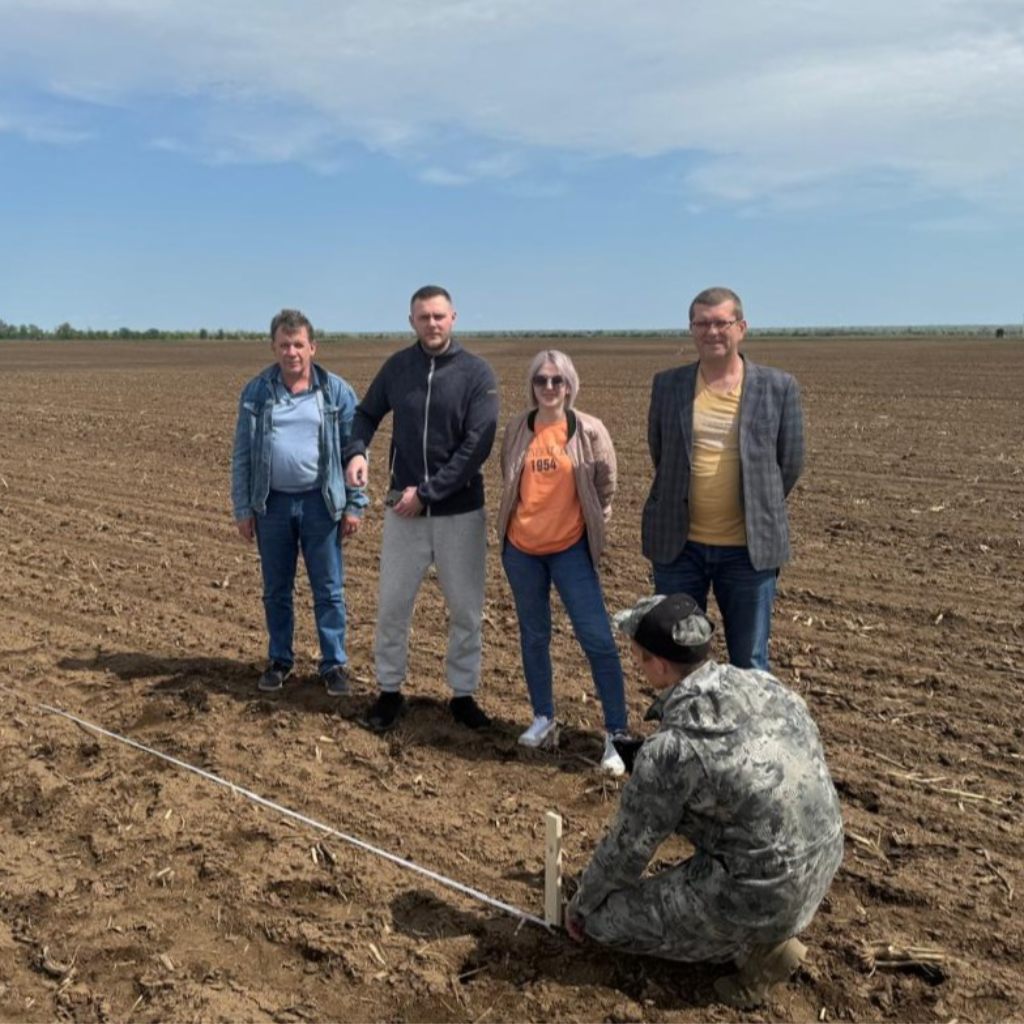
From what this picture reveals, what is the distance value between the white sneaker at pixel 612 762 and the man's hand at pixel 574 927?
3.81 feet

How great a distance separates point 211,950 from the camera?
341cm

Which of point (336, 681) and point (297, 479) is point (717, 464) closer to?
point (297, 479)

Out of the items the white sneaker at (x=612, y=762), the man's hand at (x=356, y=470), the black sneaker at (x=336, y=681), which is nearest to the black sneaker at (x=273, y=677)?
the black sneaker at (x=336, y=681)

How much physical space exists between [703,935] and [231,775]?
7.92 feet

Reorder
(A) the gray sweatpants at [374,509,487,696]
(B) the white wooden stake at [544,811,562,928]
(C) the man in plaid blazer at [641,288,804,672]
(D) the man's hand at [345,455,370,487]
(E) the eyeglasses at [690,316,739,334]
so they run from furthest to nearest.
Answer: (D) the man's hand at [345,455,370,487]
(A) the gray sweatpants at [374,509,487,696]
(C) the man in plaid blazer at [641,288,804,672]
(E) the eyeglasses at [690,316,739,334]
(B) the white wooden stake at [544,811,562,928]

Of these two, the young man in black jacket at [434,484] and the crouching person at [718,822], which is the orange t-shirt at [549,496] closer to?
the young man in black jacket at [434,484]

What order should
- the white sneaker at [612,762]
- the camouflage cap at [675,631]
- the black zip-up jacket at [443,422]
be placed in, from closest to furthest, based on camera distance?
the camouflage cap at [675,631] < the white sneaker at [612,762] < the black zip-up jacket at [443,422]

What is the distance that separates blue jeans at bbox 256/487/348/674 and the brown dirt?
0.84 feet

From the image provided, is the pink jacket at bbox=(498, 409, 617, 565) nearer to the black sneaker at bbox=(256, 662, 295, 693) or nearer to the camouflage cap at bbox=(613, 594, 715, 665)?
the camouflage cap at bbox=(613, 594, 715, 665)

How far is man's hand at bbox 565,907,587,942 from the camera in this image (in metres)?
3.33

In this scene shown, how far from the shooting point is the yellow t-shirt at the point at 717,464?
4223 mm

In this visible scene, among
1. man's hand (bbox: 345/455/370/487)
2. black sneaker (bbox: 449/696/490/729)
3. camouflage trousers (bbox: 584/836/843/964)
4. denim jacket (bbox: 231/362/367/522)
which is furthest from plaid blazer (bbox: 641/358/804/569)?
denim jacket (bbox: 231/362/367/522)

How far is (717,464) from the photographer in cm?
424

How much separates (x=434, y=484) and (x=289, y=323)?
1.22 meters
